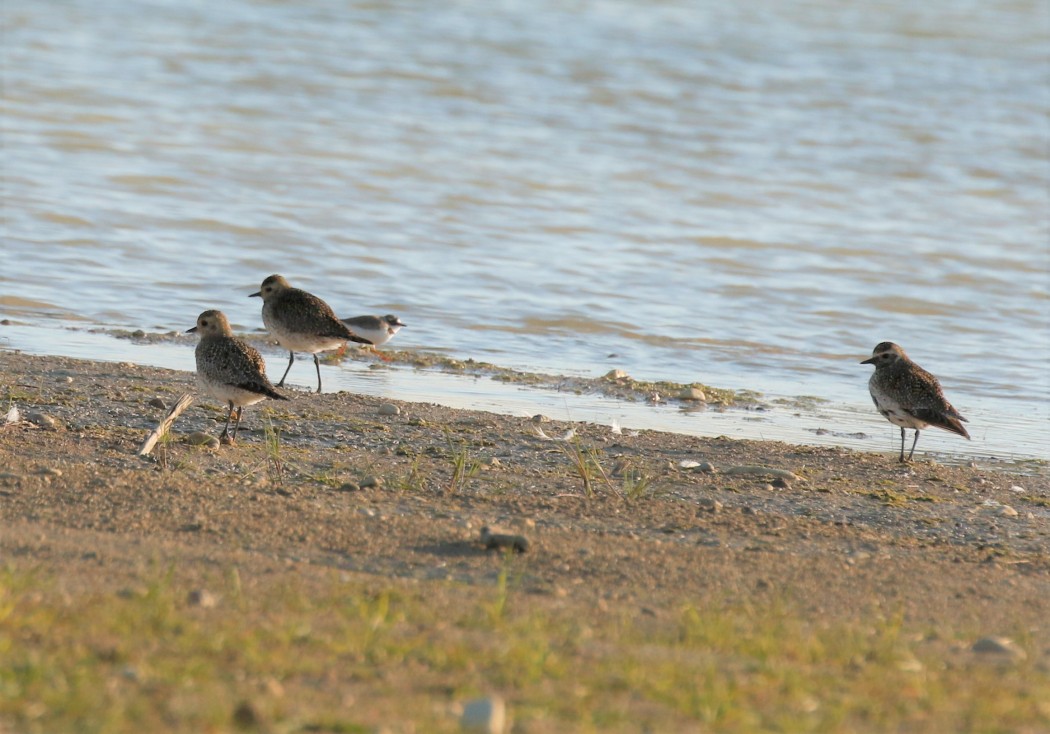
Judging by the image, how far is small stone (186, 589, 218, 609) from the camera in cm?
514

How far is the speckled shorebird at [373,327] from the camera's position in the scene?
11.4 meters

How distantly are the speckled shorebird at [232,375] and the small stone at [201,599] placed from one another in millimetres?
3089

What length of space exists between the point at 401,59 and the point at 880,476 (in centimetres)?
2003

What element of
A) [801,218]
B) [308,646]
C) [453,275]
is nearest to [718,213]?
[801,218]

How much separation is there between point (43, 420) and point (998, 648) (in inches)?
205

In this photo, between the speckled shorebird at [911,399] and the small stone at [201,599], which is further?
the speckled shorebird at [911,399]

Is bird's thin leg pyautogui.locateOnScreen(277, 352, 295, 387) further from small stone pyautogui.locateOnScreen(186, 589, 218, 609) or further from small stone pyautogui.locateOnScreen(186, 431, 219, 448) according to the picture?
small stone pyautogui.locateOnScreen(186, 589, 218, 609)

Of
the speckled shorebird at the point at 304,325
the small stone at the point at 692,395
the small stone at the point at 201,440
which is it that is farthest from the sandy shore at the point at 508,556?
the small stone at the point at 692,395

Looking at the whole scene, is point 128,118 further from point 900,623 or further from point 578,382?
point 900,623

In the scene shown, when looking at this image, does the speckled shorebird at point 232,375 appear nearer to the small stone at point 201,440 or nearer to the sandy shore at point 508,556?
the small stone at point 201,440

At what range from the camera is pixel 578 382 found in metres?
11.3

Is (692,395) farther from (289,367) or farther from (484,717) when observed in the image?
(484,717)

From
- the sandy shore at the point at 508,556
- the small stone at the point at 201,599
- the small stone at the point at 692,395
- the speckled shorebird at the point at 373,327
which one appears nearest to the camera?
the sandy shore at the point at 508,556

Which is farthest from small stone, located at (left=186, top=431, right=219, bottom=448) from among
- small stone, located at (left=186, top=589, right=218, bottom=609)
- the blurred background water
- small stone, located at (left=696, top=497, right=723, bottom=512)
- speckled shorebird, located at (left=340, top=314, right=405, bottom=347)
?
the blurred background water
